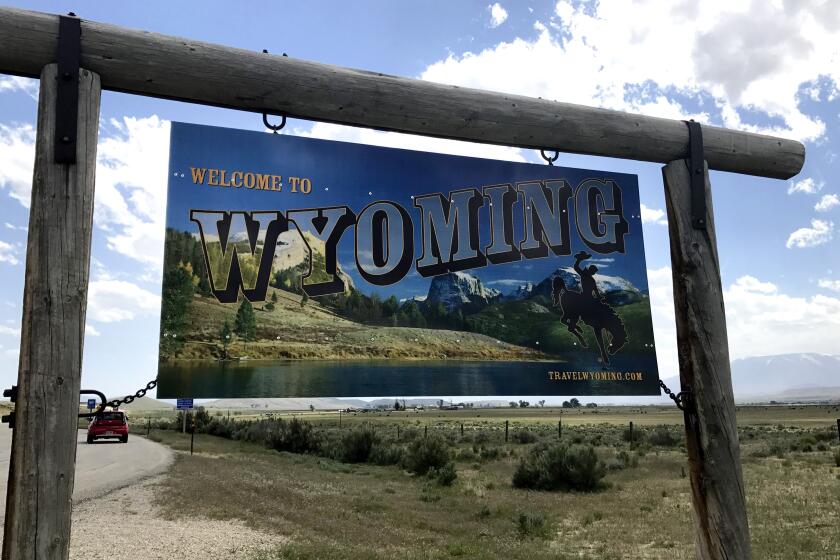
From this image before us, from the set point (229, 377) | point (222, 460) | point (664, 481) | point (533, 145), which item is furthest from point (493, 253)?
point (222, 460)

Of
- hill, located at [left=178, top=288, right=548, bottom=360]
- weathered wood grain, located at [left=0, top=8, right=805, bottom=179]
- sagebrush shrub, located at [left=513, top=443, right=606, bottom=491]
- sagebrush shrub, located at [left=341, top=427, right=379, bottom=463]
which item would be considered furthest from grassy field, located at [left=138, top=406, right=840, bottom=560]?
weathered wood grain, located at [left=0, top=8, right=805, bottom=179]

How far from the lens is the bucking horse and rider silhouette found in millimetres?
4102

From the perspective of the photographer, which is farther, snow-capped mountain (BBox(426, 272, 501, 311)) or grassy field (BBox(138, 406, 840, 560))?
grassy field (BBox(138, 406, 840, 560))

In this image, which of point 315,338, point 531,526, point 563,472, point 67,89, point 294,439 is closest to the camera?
point 67,89

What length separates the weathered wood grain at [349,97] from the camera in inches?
125

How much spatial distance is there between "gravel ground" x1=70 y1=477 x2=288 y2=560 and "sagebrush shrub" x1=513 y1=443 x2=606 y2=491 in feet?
35.5

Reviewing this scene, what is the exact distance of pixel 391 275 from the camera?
3.72 meters

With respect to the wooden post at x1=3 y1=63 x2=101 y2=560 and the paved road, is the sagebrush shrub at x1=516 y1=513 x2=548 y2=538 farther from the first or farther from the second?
the wooden post at x1=3 y1=63 x2=101 y2=560

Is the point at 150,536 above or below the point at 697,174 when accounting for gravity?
below

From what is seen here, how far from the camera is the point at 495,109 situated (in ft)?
12.6

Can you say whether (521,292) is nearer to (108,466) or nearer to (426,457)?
(426,457)

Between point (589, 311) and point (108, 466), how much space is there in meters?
24.9

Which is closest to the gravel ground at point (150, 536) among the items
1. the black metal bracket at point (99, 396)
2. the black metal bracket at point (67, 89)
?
the black metal bracket at point (99, 396)

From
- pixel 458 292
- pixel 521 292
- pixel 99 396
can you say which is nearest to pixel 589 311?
pixel 521 292
